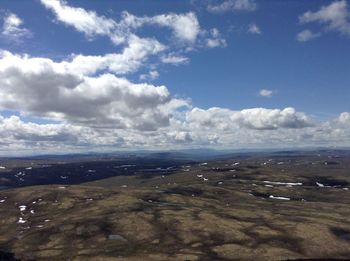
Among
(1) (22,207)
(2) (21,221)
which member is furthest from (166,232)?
(1) (22,207)

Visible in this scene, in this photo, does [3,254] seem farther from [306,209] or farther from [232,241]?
[306,209]

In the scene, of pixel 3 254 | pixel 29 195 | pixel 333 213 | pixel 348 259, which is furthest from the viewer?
pixel 29 195

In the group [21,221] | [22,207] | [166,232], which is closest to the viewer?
[166,232]

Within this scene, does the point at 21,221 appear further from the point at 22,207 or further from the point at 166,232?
the point at 166,232

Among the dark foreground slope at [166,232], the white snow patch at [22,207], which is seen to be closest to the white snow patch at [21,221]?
the dark foreground slope at [166,232]

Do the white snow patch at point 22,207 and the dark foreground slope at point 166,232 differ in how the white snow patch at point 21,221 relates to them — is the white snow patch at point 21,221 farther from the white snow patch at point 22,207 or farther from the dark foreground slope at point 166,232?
the white snow patch at point 22,207

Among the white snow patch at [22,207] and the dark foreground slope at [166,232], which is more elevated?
the white snow patch at [22,207]

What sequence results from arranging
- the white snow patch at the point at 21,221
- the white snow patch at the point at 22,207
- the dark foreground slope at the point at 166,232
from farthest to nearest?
1. the white snow patch at the point at 22,207
2. the white snow patch at the point at 21,221
3. the dark foreground slope at the point at 166,232

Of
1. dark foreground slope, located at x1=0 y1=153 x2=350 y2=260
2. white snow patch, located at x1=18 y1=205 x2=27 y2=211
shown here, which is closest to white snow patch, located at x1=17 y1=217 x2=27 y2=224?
dark foreground slope, located at x1=0 y1=153 x2=350 y2=260

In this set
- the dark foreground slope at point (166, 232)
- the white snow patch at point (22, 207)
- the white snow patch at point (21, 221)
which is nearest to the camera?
the dark foreground slope at point (166, 232)

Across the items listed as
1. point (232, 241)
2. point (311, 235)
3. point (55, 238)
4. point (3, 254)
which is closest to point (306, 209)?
point (311, 235)

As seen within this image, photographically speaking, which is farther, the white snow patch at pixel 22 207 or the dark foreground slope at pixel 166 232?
the white snow patch at pixel 22 207
